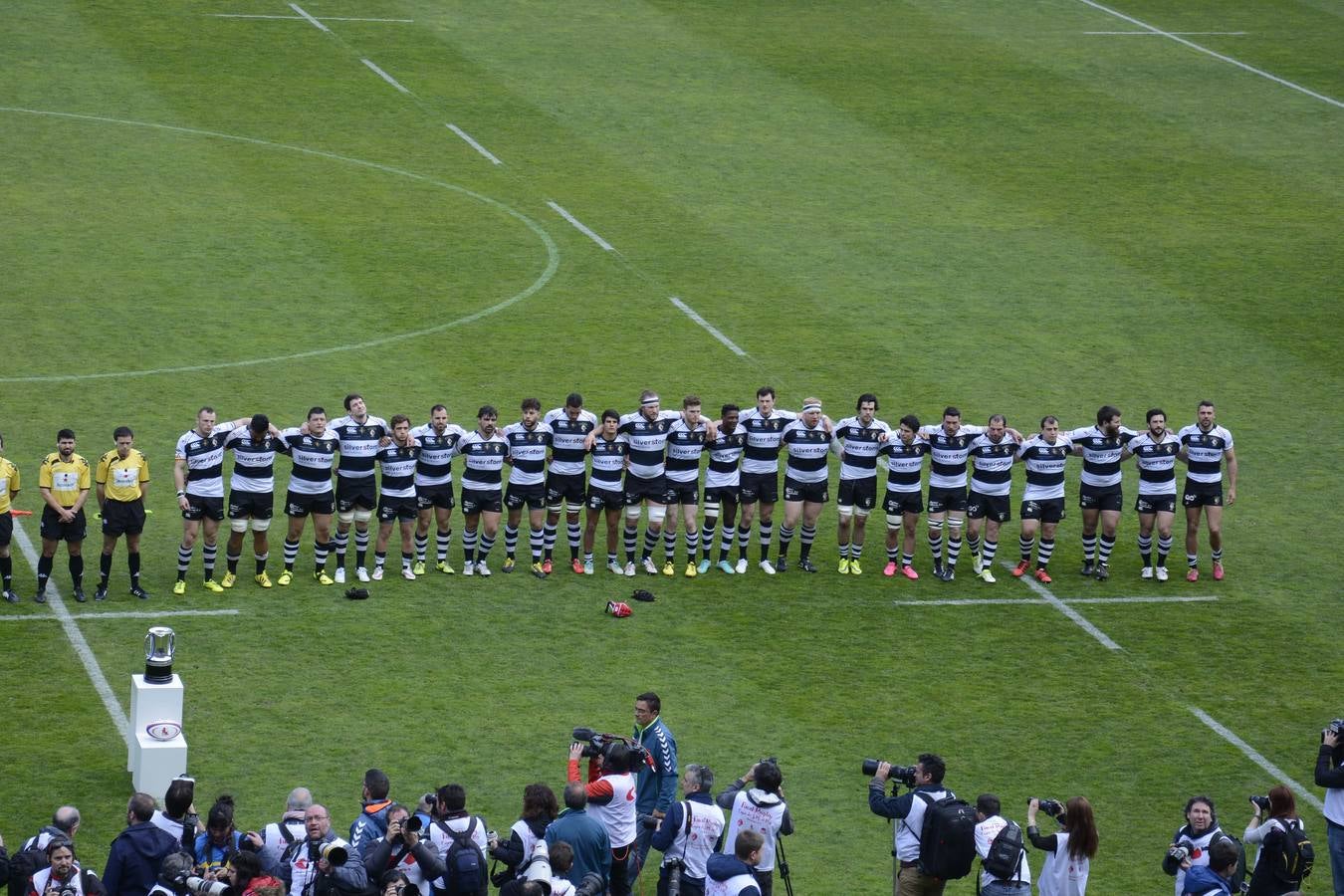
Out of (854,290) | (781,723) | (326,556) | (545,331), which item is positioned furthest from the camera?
(854,290)

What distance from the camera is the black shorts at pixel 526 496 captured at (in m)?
22.0

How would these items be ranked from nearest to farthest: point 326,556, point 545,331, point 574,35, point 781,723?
point 781,723, point 326,556, point 545,331, point 574,35

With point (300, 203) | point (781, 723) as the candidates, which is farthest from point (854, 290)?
point (781, 723)

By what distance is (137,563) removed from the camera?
68.1ft

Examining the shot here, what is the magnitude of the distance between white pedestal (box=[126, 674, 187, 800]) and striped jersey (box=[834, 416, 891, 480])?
884 cm

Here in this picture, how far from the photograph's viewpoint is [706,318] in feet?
98.9

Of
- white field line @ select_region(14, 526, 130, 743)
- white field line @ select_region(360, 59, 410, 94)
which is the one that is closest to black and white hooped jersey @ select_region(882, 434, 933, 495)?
white field line @ select_region(14, 526, 130, 743)

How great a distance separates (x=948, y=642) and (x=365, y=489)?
6.56 m

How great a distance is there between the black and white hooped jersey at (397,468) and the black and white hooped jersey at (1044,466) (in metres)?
6.98

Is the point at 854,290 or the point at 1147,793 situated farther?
the point at 854,290

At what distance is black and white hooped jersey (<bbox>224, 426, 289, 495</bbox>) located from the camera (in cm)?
2106

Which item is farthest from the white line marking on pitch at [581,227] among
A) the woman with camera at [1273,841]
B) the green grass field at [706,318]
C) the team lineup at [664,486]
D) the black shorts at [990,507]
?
the woman with camera at [1273,841]

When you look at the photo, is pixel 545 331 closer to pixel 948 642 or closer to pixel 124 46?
pixel 948 642

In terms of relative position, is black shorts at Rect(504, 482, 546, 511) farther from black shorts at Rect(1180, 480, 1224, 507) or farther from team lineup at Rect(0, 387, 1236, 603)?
black shorts at Rect(1180, 480, 1224, 507)
